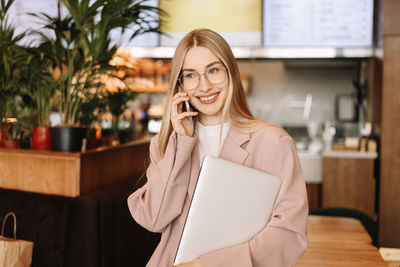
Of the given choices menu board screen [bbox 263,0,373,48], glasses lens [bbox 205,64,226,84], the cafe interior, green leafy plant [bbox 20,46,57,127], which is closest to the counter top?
the cafe interior

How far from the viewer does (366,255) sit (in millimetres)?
1811

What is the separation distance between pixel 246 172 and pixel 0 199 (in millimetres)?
1636

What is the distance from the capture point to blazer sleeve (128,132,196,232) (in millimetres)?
1380

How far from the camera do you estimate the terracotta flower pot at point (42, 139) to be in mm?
2400

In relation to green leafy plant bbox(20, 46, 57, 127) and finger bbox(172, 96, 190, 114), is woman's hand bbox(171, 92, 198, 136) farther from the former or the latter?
green leafy plant bbox(20, 46, 57, 127)

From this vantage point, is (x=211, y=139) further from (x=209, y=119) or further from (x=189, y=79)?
(x=189, y=79)

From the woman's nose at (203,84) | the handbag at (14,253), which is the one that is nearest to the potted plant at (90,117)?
the handbag at (14,253)

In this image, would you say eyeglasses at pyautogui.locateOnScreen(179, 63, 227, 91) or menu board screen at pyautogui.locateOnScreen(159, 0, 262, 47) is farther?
menu board screen at pyautogui.locateOnScreen(159, 0, 262, 47)

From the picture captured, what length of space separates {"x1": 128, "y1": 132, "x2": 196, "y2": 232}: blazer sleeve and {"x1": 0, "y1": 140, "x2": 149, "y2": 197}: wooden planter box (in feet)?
2.42

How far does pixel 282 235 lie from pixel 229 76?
54cm

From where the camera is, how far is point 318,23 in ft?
14.4

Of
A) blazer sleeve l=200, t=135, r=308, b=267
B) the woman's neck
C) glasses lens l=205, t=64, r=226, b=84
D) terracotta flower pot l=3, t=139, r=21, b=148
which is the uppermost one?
glasses lens l=205, t=64, r=226, b=84

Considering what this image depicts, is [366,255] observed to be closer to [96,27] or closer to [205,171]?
[205,171]

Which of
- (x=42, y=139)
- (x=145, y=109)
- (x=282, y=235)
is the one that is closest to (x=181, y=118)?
(x=282, y=235)
